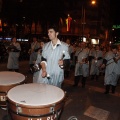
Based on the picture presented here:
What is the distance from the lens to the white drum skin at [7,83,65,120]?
9.42 feet

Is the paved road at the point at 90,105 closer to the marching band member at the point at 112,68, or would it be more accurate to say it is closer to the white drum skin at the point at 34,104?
the marching band member at the point at 112,68

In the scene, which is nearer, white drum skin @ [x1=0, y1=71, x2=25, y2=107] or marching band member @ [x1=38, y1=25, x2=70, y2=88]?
white drum skin @ [x1=0, y1=71, x2=25, y2=107]

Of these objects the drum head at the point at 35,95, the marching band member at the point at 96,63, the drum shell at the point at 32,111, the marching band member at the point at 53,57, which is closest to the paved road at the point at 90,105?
the marching band member at the point at 53,57

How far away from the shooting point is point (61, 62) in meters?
3.76

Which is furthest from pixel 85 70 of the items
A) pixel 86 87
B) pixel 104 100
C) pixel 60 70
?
pixel 60 70

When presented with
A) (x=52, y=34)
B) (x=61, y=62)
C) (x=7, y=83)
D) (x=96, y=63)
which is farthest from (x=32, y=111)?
(x=96, y=63)

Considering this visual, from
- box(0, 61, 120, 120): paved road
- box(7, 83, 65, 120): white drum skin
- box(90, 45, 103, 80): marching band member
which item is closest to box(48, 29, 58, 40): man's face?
box(7, 83, 65, 120): white drum skin

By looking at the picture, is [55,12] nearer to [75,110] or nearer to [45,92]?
[75,110]

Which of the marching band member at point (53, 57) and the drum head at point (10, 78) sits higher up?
the marching band member at point (53, 57)

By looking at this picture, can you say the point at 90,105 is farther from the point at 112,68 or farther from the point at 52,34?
the point at 52,34

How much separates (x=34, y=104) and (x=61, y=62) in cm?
113

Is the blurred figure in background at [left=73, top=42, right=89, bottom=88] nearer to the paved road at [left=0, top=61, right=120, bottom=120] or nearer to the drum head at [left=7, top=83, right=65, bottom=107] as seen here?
the paved road at [left=0, top=61, right=120, bottom=120]

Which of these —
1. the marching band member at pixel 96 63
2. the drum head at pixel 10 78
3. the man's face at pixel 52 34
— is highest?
the man's face at pixel 52 34

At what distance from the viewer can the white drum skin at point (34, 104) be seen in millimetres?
2871
